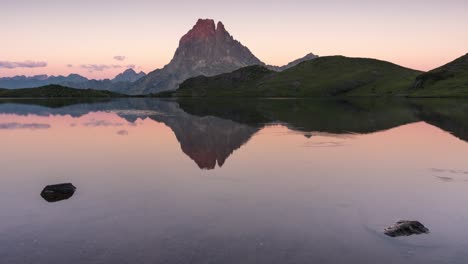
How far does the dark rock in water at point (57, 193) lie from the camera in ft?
91.9

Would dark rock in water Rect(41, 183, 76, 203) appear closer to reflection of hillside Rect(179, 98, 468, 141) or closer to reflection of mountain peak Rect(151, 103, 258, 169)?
reflection of mountain peak Rect(151, 103, 258, 169)

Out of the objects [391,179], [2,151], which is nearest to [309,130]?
[391,179]

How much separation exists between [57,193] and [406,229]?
2302 cm

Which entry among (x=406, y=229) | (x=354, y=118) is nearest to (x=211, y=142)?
(x=406, y=229)

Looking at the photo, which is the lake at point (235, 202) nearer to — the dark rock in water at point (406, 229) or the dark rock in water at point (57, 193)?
the dark rock in water at point (406, 229)

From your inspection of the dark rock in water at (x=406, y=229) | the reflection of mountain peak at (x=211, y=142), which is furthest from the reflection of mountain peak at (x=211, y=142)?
the dark rock in water at (x=406, y=229)

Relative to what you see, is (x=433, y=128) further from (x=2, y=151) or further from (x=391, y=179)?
(x=2, y=151)

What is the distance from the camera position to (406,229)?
2111 centimetres

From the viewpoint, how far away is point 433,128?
239 ft

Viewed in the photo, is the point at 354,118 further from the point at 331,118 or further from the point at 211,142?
Result: the point at 211,142

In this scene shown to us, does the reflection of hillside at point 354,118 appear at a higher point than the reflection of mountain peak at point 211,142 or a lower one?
higher

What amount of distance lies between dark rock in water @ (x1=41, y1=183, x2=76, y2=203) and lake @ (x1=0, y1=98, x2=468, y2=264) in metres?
0.53

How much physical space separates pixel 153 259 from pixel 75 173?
22.5 meters

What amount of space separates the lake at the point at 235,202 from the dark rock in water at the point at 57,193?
53cm
